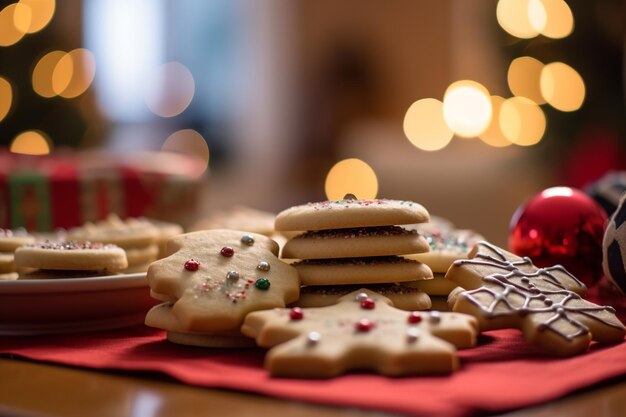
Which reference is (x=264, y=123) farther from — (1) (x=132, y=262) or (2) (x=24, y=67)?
(1) (x=132, y=262)

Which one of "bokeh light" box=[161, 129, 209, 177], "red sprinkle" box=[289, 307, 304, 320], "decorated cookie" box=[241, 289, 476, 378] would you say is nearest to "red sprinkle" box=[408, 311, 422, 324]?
"decorated cookie" box=[241, 289, 476, 378]

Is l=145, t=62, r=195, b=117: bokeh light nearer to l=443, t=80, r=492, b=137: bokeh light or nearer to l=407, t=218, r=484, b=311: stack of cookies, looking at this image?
l=443, t=80, r=492, b=137: bokeh light

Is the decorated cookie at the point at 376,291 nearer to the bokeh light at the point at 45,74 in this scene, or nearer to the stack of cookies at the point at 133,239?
the stack of cookies at the point at 133,239

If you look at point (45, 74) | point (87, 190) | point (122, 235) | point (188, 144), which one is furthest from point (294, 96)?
point (122, 235)

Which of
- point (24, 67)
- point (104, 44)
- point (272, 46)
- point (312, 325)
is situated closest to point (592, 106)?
point (24, 67)

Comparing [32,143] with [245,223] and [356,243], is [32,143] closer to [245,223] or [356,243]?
[245,223]

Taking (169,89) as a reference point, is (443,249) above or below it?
below
